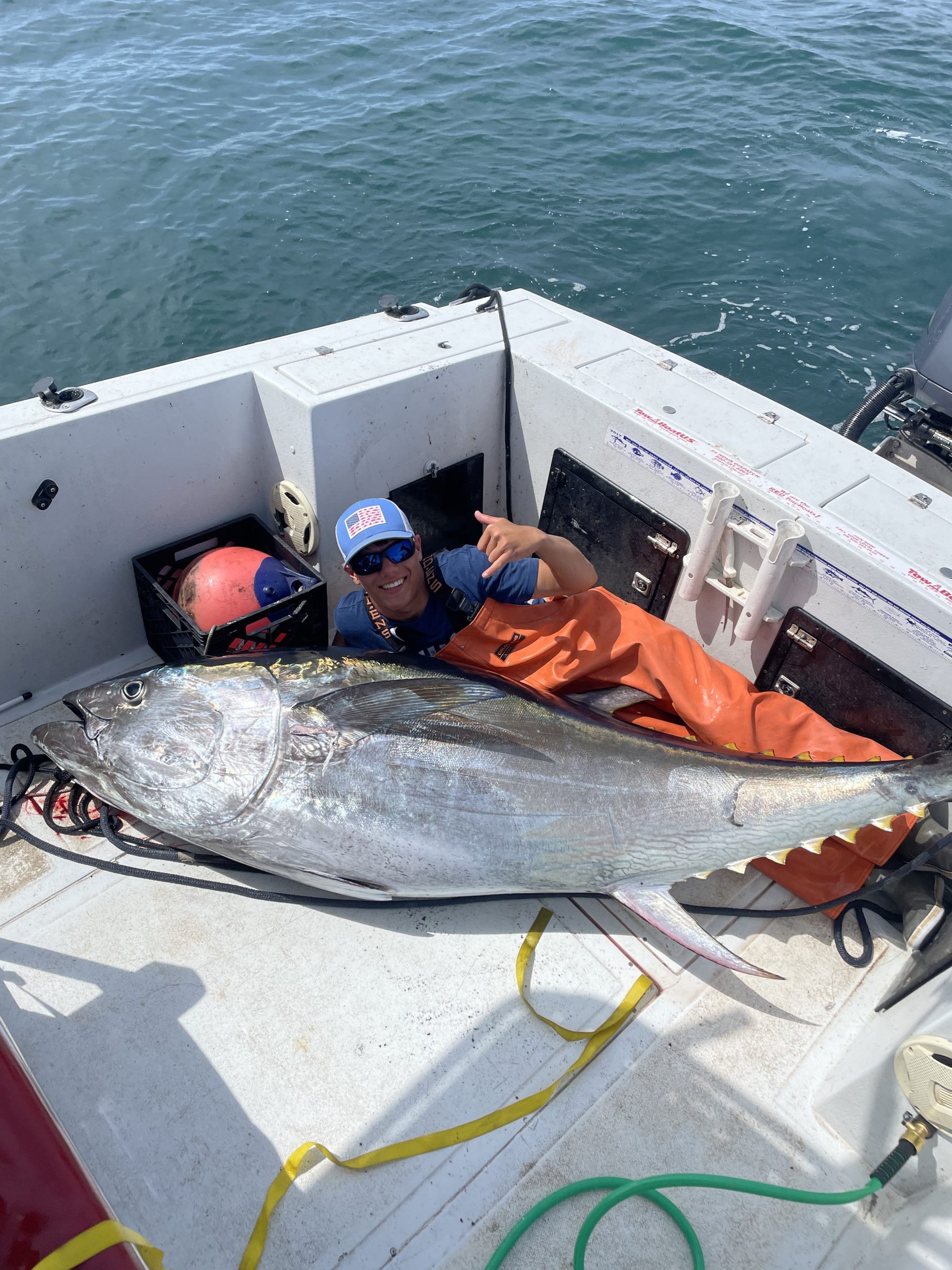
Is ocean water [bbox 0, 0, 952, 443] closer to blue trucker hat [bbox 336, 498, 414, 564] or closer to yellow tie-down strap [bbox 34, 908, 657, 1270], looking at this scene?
blue trucker hat [bbox 336, 498, 414, 564]

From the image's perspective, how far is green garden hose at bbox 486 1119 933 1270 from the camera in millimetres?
1717

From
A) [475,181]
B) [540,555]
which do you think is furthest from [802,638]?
[475,181]

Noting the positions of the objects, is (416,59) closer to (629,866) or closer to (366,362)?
(366,362)

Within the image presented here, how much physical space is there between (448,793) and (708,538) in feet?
4.03

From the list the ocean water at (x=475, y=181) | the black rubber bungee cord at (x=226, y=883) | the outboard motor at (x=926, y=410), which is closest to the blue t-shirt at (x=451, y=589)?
the black rubber bungee cord at (x=226, y=883)

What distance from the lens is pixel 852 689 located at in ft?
8.11

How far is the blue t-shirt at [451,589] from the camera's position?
253 centimetres

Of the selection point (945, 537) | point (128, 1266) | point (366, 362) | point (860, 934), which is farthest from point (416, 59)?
point (128, 1266)

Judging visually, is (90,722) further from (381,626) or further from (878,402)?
(878,402)

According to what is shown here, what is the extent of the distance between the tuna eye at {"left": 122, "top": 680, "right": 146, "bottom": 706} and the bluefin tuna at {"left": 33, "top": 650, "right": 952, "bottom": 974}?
43 mm

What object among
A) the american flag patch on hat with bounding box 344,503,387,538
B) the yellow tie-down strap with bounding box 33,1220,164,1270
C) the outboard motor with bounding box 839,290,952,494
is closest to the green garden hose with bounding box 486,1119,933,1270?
the yellow tie-down strap with bounding box 33,1220,164,1270

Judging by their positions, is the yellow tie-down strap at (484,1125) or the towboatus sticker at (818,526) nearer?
the yellow tie-down strap at (484,1125)

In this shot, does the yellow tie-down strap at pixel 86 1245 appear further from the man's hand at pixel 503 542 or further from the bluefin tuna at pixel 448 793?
the man's hand at pixel 503 542

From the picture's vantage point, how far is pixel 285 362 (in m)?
2.90
